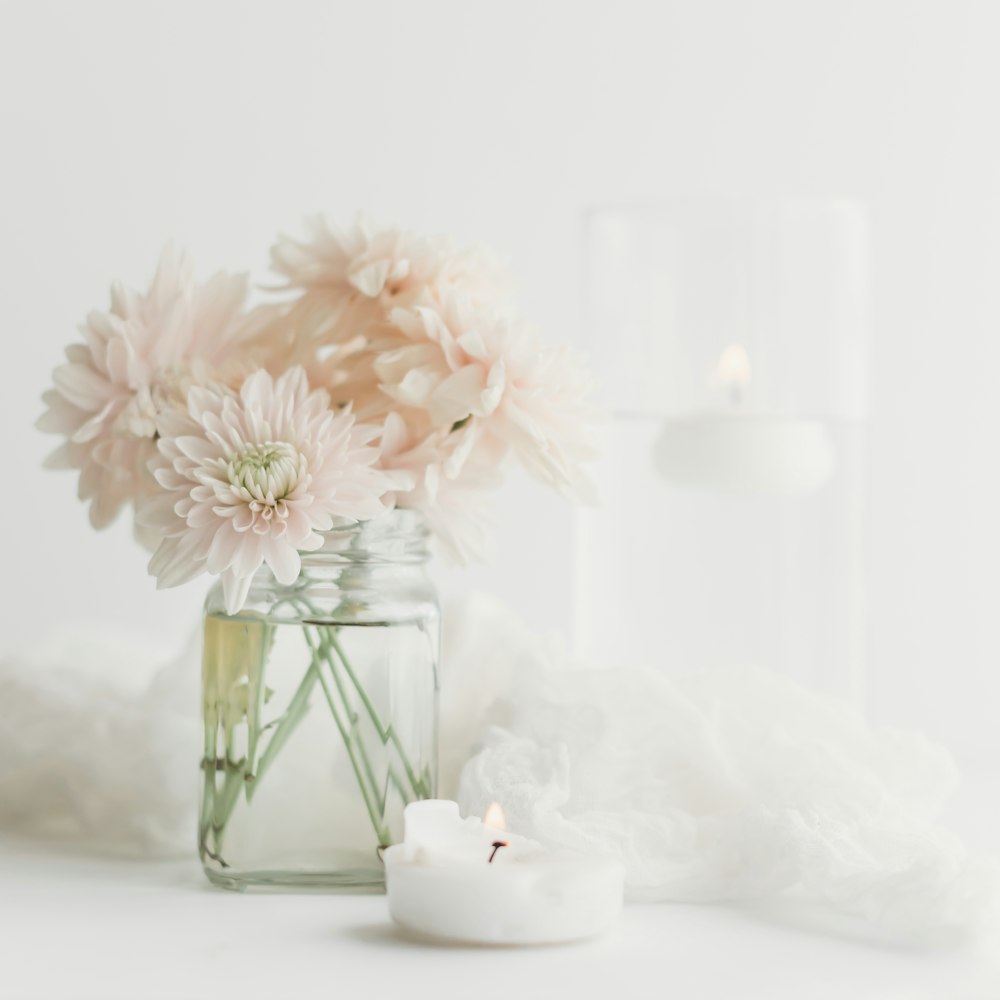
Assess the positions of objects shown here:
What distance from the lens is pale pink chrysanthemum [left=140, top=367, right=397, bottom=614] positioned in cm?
62

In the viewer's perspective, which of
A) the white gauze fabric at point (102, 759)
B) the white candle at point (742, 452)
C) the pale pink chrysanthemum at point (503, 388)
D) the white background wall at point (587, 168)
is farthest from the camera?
the white background wall at point (587, 168)

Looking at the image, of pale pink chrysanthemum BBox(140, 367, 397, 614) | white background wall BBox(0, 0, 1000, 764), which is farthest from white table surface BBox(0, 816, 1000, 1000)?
white background wall BBox(0, 0, 1000, 764)

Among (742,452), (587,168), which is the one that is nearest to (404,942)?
(742,452)

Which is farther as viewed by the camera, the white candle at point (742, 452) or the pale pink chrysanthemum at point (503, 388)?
the white candle at point (742, 452)

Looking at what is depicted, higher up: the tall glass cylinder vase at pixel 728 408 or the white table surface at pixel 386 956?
the tall glass cylinder vase at pixel 728 408

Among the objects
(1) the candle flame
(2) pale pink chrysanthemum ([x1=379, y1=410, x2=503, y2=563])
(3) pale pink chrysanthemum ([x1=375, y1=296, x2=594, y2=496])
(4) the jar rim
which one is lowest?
(1) the candle flame

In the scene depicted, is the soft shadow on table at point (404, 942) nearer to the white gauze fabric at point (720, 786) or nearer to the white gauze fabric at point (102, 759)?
the white gauze fabric at point (720, 786)

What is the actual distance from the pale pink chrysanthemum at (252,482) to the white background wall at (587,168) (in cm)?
69

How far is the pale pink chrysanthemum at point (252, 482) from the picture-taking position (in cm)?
62

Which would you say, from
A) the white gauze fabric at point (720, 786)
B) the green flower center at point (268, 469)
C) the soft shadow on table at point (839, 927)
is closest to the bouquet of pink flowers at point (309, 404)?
the green flower center at point (268, 469)

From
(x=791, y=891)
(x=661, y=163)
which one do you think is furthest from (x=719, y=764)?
(x=661, y=163)

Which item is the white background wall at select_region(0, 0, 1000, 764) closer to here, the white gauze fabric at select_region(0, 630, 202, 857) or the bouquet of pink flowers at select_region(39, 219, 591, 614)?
the white gauze fabric at select_region(0, 630, 202, 857)

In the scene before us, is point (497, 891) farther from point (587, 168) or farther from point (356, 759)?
point (587, 168)

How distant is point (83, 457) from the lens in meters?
0.71
